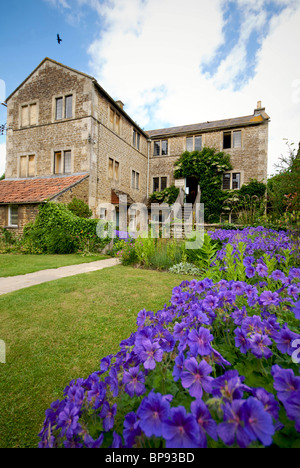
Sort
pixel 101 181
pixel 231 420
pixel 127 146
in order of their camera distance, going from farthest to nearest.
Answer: pixel 127 146
pixel 101 181
pixel 231 420

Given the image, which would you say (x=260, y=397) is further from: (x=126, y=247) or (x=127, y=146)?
(x=127, y=146)

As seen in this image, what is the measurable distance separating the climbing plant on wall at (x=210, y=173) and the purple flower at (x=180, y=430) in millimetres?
16047

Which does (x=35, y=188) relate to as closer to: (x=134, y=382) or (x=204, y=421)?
(x=134, y=382)

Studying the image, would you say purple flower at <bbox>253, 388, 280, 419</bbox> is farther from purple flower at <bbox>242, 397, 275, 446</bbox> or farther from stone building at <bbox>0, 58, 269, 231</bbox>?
stone building at <bbox>0, 58, 269, 231</bbox>

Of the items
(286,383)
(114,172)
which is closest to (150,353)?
(286,383)

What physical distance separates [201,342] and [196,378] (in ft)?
0.47

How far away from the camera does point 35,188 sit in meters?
11.6

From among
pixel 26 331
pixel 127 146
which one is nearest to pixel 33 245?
pixel 26 331

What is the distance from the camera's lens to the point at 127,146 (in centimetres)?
1575

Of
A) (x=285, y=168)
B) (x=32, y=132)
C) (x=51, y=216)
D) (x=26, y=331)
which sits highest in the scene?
(x=32, y=132)

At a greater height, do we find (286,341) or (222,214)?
(222,214)

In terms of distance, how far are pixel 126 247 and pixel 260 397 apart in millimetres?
6507

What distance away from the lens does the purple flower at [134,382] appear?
0.70m

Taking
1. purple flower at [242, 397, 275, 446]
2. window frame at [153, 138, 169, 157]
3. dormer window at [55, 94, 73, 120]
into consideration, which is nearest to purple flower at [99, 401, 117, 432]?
purple flower at [242, 397, 275, 446]
